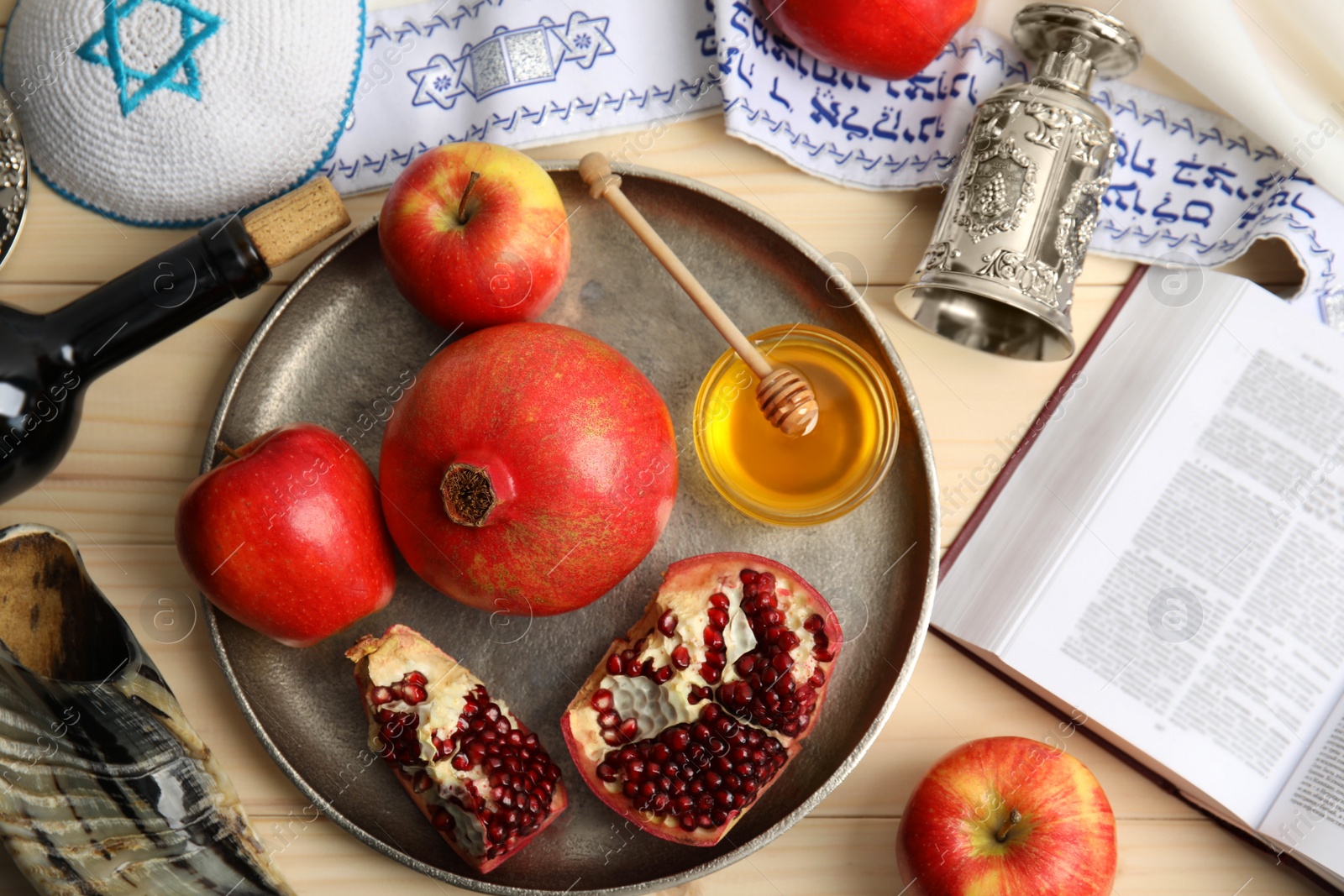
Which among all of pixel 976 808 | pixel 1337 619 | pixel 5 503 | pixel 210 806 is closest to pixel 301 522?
pixel 210 806

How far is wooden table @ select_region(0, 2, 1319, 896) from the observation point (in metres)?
0.93

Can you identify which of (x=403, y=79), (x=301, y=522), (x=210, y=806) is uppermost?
(x=403, y=79)

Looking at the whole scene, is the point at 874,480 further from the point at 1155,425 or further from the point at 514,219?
the point at 514,219

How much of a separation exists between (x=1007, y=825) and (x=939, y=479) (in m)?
0.34

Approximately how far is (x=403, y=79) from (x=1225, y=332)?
2.89 ft

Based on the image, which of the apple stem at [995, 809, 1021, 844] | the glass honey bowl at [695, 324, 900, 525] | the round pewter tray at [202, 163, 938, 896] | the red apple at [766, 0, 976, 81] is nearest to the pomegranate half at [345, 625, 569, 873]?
the round pewter tray at [202, 163, 938, 896]

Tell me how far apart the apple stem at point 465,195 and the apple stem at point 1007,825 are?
0.74m

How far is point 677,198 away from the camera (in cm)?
93

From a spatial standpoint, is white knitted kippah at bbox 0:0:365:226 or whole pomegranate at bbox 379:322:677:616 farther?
white knitted kippah at bbox 0:0:365:226

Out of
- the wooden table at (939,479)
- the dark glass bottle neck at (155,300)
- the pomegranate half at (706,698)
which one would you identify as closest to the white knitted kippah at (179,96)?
the wooden table at (939,479)

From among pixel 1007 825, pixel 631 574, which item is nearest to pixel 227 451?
pixel 631 574

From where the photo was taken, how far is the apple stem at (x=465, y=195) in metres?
0.80

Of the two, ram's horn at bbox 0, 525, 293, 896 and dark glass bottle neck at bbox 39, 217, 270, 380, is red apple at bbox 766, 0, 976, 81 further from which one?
ram's horn at bbox 0, 525, 293, 896

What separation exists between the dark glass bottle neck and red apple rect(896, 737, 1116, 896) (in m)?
0.79
